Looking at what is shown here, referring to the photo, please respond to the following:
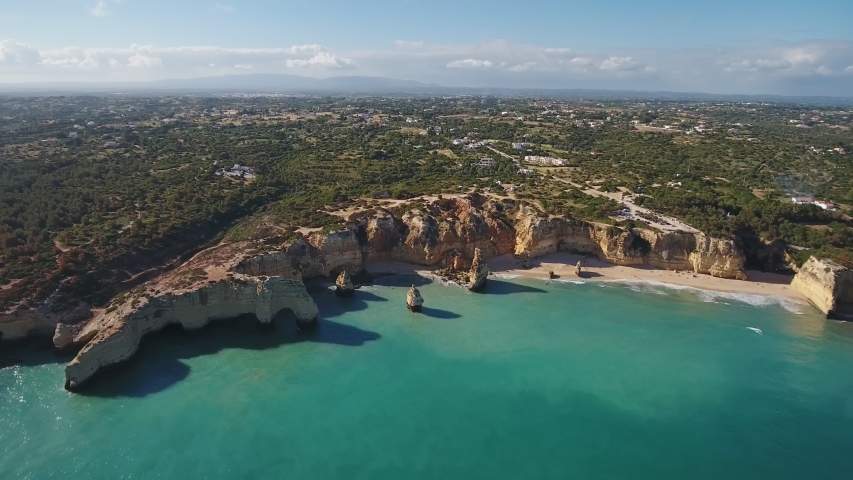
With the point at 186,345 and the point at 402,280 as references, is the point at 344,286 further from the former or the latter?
the point at 186,345

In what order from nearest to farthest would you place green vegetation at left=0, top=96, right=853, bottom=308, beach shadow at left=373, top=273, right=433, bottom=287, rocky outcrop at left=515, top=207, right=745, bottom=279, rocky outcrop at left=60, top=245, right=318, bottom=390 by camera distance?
rocky outcrop at left=60, top=245, right=318, bottom=390 → green vegetation at left=0, top=96, right=853, bottom=308 → beach shadow at left=373, top=273, right=433, bottom=287 → rocky outcrop at left=515, top=207, right=745, bottom=279

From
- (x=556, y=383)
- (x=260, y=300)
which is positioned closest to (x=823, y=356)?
(x=556, y=383)

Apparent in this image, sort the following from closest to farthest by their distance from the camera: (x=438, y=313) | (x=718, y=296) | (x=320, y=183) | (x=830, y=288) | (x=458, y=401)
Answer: (x=458, y=401) → (x=438, y=313) → (x=830, y=288) → (x=718, y=296) → (x=320, y=183)

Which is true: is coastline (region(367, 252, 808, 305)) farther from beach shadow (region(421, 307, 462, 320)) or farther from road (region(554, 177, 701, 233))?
beach shadow (region(421, 307, 462, 320))

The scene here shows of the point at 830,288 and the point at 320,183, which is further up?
the point at 320,183

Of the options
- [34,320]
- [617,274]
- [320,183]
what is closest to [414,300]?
[617,274]

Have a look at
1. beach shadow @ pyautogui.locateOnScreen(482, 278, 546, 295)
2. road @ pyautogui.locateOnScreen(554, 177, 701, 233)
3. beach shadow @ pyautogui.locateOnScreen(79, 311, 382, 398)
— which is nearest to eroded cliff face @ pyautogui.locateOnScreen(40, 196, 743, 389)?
beach shadow @ pyautogui.locateOnScreen(79, 311, 382, 398)

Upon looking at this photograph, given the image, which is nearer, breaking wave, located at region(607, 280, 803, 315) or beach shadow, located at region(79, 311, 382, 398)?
beach shadow, located at region(79, 311, 382, 398)

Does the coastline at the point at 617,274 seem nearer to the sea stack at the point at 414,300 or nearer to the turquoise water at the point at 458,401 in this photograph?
the turquoise water at the point at 458,401
